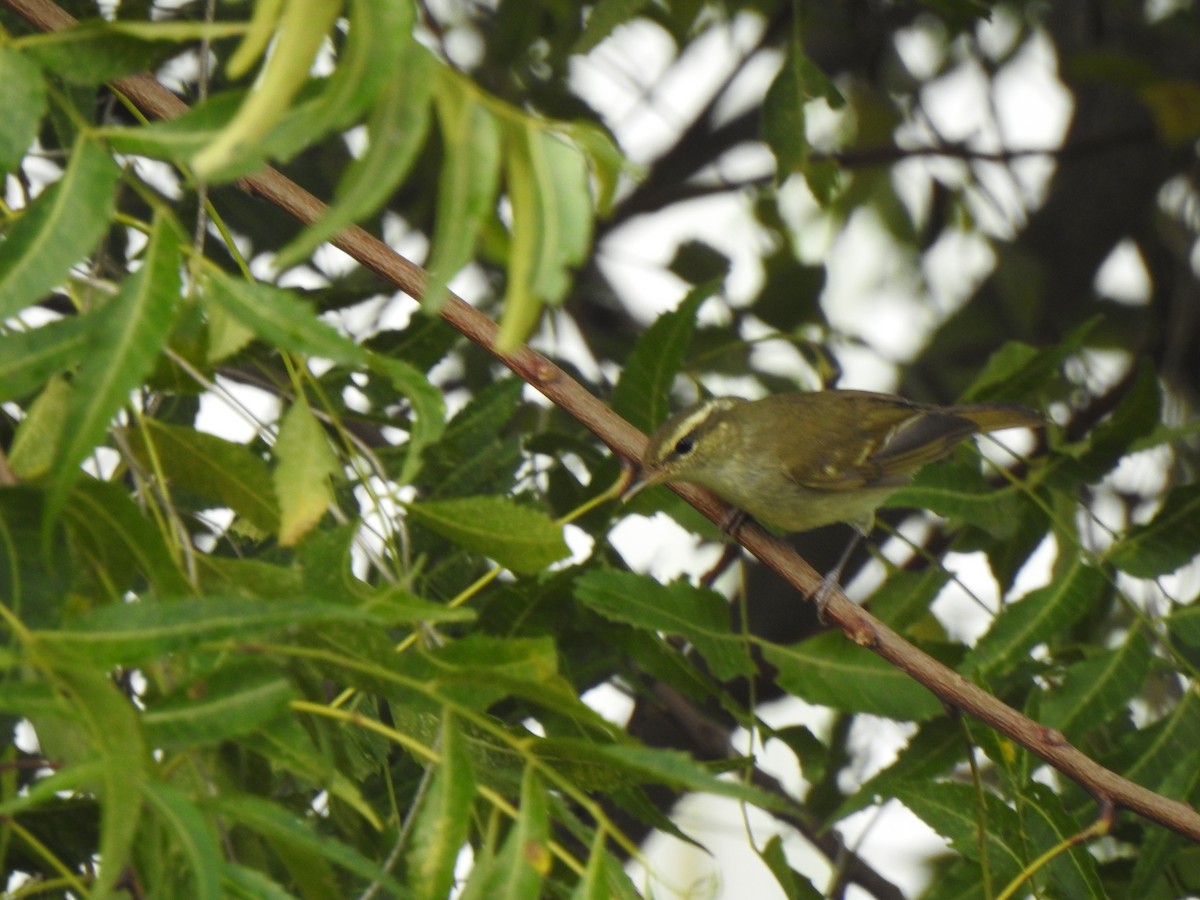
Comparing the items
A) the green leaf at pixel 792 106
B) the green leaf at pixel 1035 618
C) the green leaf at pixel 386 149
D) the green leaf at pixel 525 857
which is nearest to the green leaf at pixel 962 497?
the green leaf at pixel 1035 618

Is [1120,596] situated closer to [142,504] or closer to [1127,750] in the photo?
[1127,750]

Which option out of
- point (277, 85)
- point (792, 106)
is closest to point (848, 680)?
point (792, 106)

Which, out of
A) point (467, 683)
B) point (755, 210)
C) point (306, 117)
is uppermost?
point (755, 210)

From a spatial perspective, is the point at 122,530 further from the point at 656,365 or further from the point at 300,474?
the point at 656,365

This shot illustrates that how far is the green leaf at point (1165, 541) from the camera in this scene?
3.05 meters

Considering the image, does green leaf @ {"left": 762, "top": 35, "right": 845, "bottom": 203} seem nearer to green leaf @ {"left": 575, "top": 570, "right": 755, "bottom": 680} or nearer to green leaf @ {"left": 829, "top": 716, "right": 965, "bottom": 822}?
green leaf @ {"left": 575, "top": 570, "right": 755, "bottom": 680}

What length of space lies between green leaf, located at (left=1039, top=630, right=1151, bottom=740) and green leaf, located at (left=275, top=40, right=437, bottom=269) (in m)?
1.87

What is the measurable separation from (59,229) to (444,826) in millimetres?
755

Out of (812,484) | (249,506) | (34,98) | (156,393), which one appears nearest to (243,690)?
(249,506)

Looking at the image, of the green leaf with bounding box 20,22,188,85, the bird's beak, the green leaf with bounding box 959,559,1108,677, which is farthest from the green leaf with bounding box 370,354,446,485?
the green leaf with bounding box 959,559,1108,677

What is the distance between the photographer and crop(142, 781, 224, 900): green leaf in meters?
1.39

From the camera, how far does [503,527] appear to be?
2.02m

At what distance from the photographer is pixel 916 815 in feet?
8.35

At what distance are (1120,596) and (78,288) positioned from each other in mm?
2084
